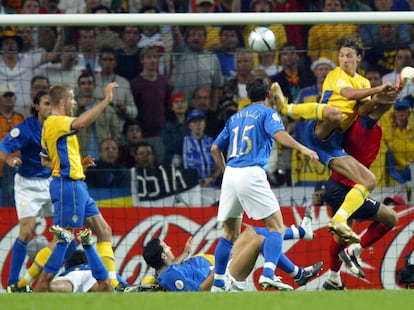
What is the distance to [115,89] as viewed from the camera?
14945 mm

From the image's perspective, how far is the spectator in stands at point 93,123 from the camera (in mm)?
14633

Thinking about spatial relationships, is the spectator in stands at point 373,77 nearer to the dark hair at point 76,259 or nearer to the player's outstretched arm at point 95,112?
the dark hair at point 76,259

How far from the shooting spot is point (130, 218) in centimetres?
1362

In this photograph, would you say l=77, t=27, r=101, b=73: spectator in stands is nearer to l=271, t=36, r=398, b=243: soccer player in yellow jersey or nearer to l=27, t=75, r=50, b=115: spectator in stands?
l=27, t=75, r=50, b=115: spectator in stands

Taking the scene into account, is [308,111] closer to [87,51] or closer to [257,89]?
[257,89]

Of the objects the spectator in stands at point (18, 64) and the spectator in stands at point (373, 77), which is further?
the spectator in stands at point (18, 64)

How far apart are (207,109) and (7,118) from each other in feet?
8.04

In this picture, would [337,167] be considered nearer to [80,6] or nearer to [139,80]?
[139,80]

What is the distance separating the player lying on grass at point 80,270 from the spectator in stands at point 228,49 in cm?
335

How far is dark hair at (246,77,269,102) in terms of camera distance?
1095 cm

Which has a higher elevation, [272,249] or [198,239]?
[272,249]

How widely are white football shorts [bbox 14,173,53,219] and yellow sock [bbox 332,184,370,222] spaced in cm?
340

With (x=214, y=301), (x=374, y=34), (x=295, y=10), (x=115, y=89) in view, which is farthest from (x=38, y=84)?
(x=214, y=301)

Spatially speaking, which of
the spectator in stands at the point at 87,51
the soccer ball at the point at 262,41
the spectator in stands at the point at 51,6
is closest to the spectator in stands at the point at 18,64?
the spectator in stands at the point at 87,51
